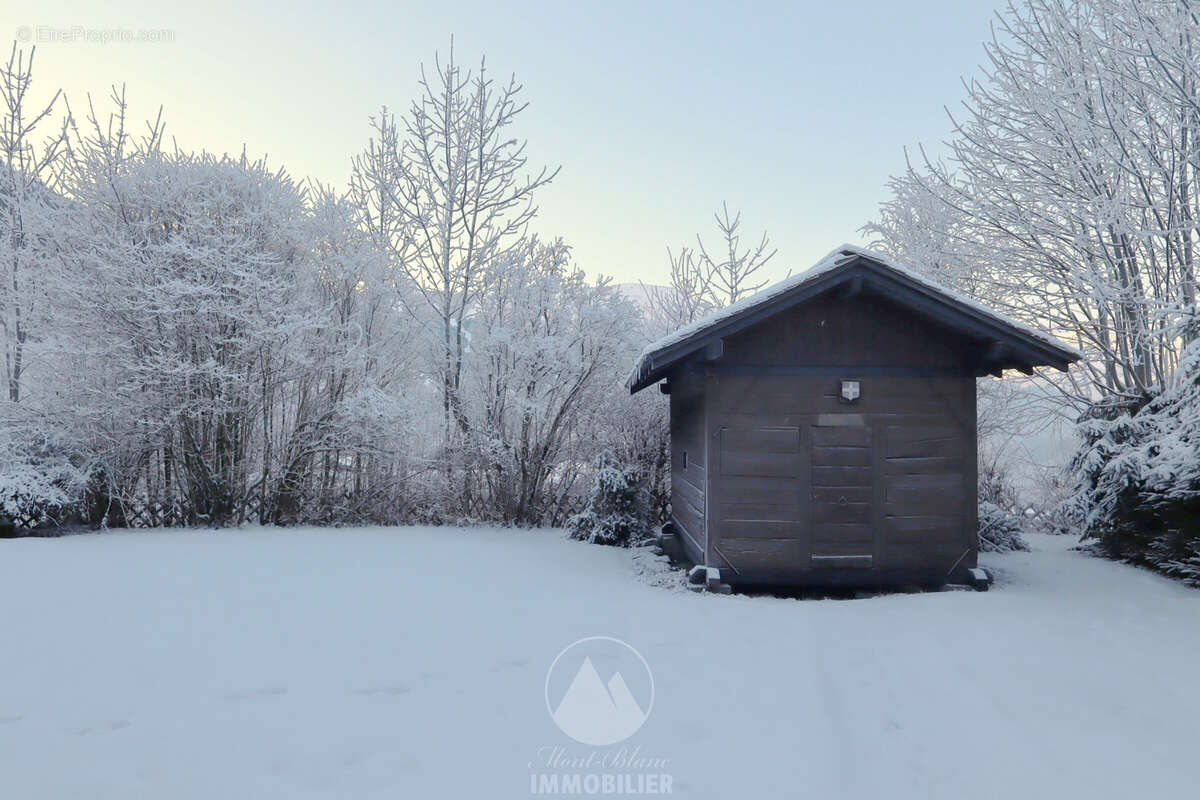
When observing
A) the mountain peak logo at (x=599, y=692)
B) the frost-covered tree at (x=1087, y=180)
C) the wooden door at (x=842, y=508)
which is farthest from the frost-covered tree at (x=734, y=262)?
the mountain peak logo at (x=599, y=692)

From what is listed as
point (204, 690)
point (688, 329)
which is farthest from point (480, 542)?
point (204, 690)

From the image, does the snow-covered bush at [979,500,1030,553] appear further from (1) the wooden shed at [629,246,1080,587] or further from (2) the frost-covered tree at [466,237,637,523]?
(2) the frost-covered tree at [466,237,637,523]

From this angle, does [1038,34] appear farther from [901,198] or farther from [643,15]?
[643,15]

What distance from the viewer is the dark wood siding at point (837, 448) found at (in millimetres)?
6695

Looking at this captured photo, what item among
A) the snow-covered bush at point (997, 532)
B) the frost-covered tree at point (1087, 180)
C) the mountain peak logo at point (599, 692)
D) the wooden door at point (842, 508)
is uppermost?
the frost-covered tree at point (1087, 180)

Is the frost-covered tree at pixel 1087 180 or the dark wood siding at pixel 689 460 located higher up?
the frost-covered tree at pixel 1087 180

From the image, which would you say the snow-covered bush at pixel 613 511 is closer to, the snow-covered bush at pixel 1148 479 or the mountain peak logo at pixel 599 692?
the mountain peak logo at pixel 599 692

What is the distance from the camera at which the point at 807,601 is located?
21.0ft

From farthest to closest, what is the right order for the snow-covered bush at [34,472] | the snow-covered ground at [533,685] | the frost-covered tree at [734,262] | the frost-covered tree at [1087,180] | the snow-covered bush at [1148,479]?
1. the frost-covered tree at [734,262]
2. the snow-covered bush at [34,472]
3. the frost-covered tree at [1087,180]
4. the snow-covered bush at [1148,479]
5. the snow-covered ground at [533,685]

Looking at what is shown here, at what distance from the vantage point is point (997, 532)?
9180 millimetres

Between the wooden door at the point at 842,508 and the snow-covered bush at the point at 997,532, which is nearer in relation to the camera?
the wooden door at the point at 842,508

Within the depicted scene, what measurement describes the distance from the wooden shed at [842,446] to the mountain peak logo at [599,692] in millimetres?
2535

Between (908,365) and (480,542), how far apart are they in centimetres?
643

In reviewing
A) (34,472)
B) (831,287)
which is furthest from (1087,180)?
(34,472)
